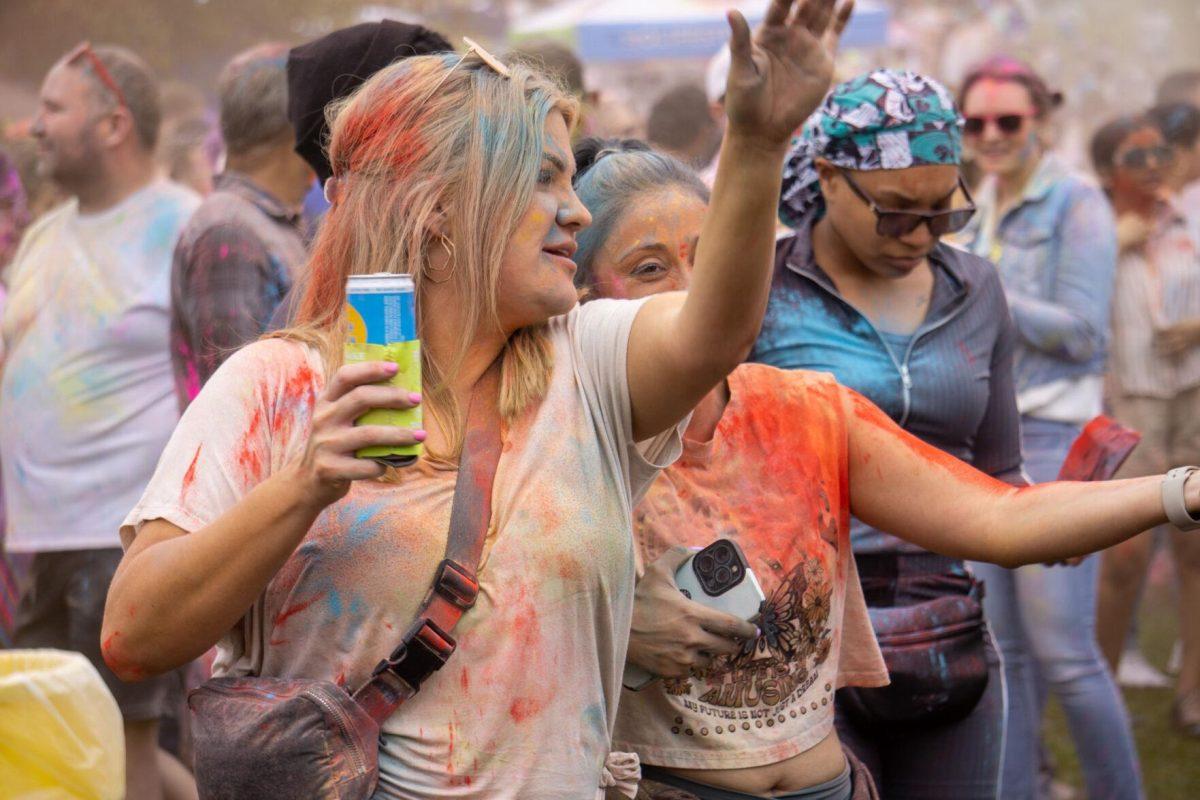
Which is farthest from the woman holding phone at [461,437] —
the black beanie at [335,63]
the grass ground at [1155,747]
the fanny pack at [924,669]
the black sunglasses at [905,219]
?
the grass ground at [1155,747]

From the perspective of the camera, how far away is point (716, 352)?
212 cm

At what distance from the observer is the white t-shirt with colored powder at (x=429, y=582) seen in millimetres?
2145

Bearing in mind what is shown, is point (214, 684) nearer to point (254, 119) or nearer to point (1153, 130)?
point (254, 119)

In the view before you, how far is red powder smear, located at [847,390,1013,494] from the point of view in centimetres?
268

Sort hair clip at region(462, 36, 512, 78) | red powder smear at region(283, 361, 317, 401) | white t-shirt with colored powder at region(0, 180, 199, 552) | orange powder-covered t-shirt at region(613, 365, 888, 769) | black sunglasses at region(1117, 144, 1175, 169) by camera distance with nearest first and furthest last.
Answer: red powder smear at region(283, 361, 317, 401)
hair clip at region(462, 36, 512, 78)
orange powder-covered t-shirt at region(613, 365, 888, 769)
white t-shirt with colored powder at region(0, 180, 199, 552)
black sunglasses at region(1117, 144, 1175, 169)

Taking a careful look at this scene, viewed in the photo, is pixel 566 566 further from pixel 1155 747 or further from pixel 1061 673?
pixel 1155 747

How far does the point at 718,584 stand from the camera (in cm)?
254

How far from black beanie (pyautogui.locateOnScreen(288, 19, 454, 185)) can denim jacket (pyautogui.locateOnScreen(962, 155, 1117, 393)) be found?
2.42m

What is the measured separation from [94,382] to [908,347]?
2758mm

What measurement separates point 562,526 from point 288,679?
441 millimetres

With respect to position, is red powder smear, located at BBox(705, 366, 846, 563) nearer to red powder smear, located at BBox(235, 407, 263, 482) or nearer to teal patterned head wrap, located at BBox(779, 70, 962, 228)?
red powder smear, located at BBox(235, 407, 263, 482)

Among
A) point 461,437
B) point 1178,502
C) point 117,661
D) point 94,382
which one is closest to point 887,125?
point 1178,502

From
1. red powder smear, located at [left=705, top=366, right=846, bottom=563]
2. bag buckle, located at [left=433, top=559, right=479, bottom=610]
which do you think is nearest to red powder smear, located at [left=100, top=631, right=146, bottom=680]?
bag buckle, located at [left=433, top=559, right=479, bottom=610]

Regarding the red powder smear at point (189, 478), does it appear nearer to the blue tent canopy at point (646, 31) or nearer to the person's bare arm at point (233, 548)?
the person's bare arm at point (233, 548)
